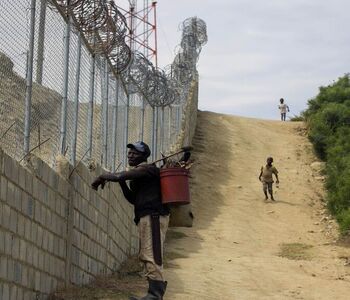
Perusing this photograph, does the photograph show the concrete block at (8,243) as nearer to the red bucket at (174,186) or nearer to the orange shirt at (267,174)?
the red bucket at (174,186)

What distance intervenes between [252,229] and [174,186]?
10.5 metres

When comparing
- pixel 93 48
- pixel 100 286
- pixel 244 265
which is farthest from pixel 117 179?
pixel 244 265

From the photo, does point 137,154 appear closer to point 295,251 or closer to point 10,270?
point 10,270

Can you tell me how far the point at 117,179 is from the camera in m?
6.38

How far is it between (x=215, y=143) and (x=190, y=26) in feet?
14.0

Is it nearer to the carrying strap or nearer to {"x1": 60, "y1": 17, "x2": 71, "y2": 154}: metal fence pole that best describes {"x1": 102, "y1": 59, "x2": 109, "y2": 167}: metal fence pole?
{"x1": 60, "y1": 17, "x2": 71, "y2": 154}: metal fence pole

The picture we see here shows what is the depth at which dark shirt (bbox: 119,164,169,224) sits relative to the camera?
651 centimetres

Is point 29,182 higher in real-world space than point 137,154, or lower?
lower

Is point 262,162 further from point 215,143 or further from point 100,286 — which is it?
point 100,286

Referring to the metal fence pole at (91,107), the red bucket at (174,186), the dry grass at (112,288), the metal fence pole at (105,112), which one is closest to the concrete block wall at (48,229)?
the dry grass at (112,288)

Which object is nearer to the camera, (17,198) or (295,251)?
(17,198)

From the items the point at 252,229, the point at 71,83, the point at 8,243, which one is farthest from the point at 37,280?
the point at 252,229

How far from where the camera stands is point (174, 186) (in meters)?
6.44

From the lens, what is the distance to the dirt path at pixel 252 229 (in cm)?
1035
